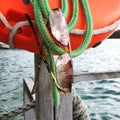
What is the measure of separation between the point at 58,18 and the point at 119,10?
0.26 metres

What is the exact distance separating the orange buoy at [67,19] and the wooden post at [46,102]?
355 millimetres

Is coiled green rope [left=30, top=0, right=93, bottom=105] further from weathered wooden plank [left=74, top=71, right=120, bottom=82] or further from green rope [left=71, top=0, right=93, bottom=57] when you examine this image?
weathered wooden plank [left=74, top=71, right=120, bottom=82]

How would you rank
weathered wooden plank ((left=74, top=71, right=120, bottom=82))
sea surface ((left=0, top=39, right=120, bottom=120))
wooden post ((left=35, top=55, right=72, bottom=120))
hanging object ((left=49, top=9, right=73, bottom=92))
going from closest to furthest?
hanging object ((left=49, top=9, right=73, bottom=92))
wooden post ((left=35, top=55, right=72, bottom=120))
weathered wooden plank ((left=74, top=71, right=120, bottom=82))
sea surface ((left=0, top=39, right=120, bottom=120))

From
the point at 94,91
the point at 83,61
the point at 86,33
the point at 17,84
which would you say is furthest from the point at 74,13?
the point at 83,61

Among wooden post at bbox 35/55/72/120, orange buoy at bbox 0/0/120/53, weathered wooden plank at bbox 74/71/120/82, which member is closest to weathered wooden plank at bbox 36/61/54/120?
wooden post at bbox 35/55/72/120

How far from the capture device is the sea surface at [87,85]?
5.34 metres

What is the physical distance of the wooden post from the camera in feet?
4.15

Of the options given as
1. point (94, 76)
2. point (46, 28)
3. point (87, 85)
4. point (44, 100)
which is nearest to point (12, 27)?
point (46, 28)

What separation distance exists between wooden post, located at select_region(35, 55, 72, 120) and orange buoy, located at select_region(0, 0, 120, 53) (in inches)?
14.0

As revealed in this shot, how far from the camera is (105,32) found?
933mm

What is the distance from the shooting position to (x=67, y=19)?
2.83ft

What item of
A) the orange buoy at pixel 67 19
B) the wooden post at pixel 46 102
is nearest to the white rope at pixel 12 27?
the orange buoy at pixel 67 19

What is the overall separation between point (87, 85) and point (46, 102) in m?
5.97

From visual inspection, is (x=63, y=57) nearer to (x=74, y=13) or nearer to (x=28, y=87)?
(x=74, y=13)
